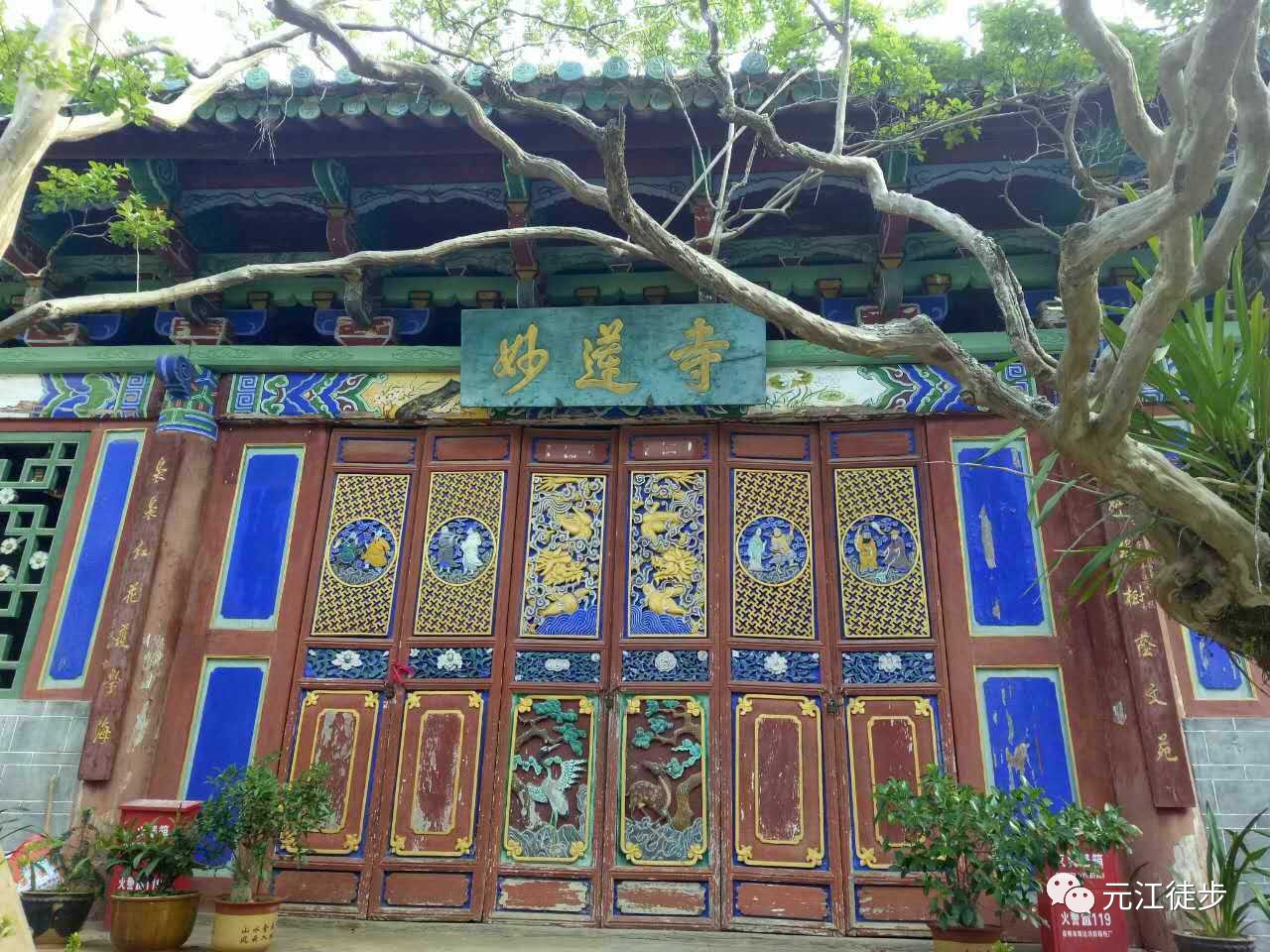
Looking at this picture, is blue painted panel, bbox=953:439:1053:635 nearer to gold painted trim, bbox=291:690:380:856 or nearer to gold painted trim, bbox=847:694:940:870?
gold painted trim, bbox=847:694:940:870

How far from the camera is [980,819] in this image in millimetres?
3914

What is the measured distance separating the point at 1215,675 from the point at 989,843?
1950mm

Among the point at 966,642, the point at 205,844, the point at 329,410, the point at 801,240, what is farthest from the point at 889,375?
the point at 205,844

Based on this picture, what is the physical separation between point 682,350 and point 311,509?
244cm

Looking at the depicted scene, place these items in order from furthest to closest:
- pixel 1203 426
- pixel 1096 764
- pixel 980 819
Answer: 1. pixel 1096 764
2. pixel 980 819
3. pixel 1203 426

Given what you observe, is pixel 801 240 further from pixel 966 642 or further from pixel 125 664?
pixel 125 664

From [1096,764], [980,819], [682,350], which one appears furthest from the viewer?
[682,350]

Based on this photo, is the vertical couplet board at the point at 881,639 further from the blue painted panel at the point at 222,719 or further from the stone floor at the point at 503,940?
the blue painted panel at the point at 222,719

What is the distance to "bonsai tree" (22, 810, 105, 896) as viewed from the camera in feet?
15.3

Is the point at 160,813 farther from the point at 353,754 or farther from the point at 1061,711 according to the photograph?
the point at 1061,711

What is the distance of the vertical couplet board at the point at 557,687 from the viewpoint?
5.03 meters

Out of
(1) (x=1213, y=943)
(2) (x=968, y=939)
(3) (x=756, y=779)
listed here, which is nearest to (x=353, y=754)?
(3) (x=756, y=779)

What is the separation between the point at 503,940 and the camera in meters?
4.65

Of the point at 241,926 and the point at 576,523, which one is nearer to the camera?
the point at 241,926
